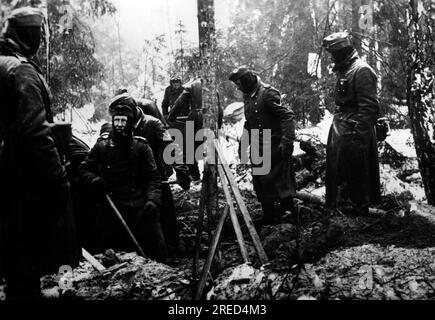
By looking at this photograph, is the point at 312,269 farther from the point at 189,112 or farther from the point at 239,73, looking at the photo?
the point at 189,112

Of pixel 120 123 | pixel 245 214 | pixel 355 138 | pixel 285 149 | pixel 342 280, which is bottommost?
pixel 342 280

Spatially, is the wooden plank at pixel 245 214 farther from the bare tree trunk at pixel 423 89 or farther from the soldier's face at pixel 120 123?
the bare tree trunk at pixel 423 89

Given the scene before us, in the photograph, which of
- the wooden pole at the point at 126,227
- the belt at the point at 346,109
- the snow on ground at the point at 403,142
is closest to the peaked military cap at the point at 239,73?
the belt at the point at 346,109

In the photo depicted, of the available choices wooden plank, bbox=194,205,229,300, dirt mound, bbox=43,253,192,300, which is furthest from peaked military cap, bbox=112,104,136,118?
wooden plank, bbox=194,205,229,300

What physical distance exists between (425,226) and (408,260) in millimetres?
1500

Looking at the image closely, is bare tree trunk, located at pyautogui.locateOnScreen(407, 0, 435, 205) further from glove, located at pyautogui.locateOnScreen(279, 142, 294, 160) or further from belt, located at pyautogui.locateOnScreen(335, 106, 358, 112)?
glove, located at pyautogui.locateOnScreen(279, 142, 294, 160)

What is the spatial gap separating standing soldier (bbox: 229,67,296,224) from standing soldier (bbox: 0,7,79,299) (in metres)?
3.18

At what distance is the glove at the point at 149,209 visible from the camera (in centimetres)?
469

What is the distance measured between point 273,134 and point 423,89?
2131mm

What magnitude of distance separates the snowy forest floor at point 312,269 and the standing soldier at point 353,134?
0.38 meters

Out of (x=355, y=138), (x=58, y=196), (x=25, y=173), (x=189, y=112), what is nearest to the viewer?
(x=25, y=173)

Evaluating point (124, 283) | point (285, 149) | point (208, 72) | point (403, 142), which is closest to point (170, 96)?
point (285, 149)

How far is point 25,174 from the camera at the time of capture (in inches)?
119
